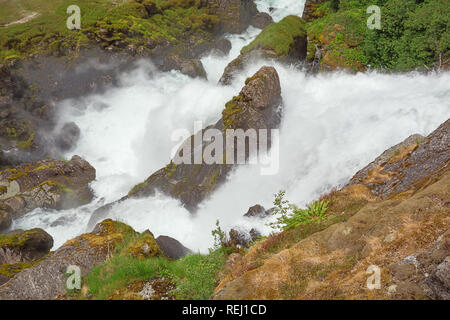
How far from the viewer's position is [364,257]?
20.2 ft

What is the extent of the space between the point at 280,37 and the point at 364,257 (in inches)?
991

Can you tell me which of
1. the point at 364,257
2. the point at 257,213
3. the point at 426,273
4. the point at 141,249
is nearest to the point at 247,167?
the point at 257,213

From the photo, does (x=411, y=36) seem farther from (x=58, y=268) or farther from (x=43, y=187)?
(x=43, y=187)

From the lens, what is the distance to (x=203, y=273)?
7672 millimetres

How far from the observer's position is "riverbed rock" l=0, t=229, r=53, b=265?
15.9 meters

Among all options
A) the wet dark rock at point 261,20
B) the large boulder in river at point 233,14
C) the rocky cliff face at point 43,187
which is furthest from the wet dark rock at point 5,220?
the wet dark rock at point 261,20

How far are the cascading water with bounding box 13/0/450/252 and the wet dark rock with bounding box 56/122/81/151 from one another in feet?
2.43

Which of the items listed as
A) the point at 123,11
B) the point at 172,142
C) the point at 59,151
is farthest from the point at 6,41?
the point at 172,142

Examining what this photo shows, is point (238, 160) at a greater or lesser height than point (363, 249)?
greater

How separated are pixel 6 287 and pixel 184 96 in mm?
25843

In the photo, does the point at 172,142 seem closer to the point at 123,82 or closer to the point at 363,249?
the point at 123,82

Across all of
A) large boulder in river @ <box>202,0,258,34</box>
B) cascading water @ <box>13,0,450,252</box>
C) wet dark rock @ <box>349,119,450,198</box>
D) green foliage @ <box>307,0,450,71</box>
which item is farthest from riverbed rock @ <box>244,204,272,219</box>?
large boulder in river @ <box>202,0,258,34</box>

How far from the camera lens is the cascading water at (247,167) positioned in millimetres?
16297

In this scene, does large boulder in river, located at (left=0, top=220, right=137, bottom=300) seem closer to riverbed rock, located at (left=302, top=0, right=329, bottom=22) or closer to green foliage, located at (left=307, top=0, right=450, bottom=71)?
green foliage, located at (left=307, top=0, right=450, bottom=71)
